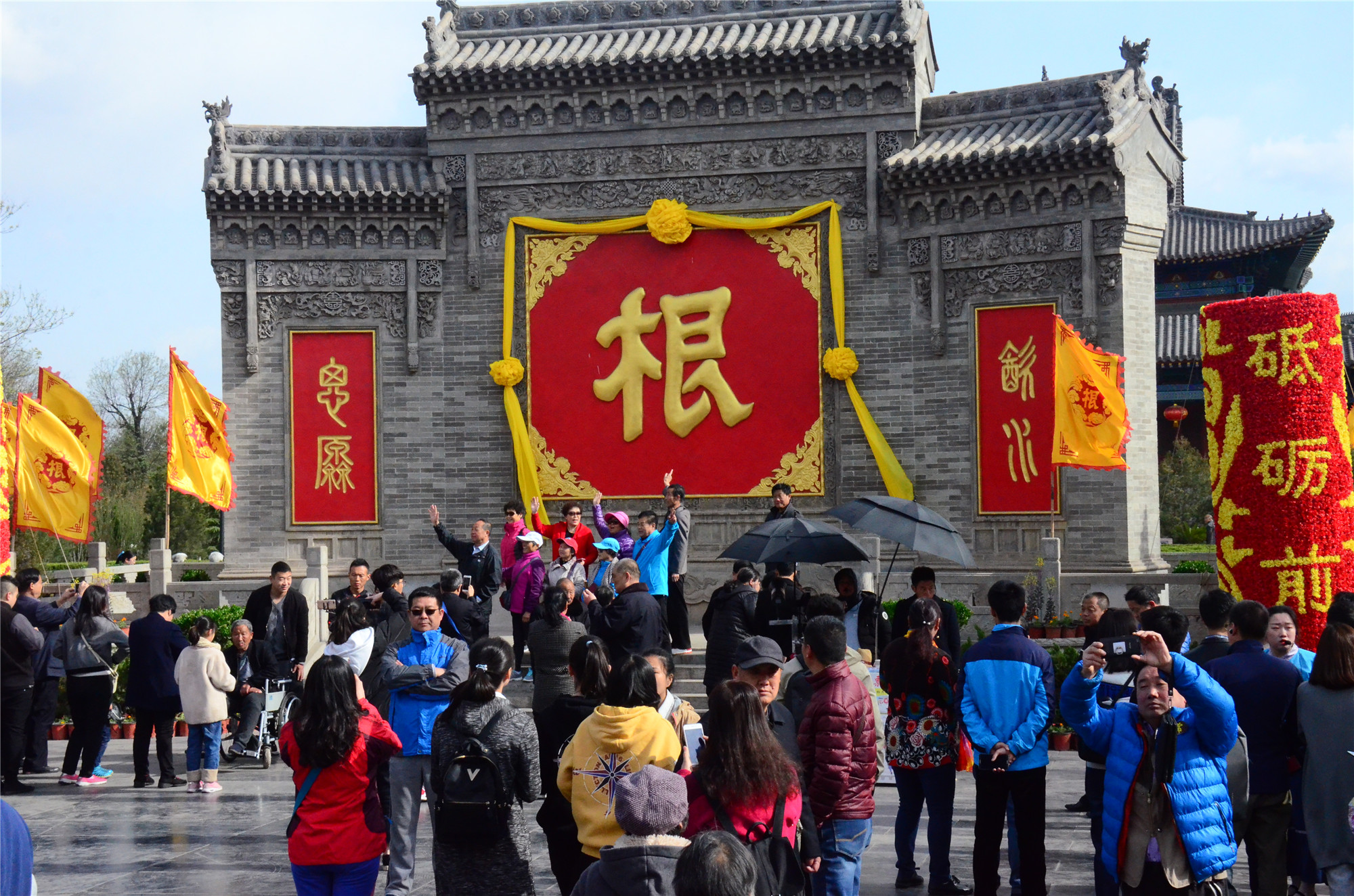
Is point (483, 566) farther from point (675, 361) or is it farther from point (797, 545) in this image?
point (675, 361)

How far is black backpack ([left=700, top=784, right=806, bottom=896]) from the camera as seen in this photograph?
13.9 ft

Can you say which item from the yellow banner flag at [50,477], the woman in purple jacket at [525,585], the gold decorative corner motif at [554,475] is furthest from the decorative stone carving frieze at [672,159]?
the woman in purple jacket at [525,585]

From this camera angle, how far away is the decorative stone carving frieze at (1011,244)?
15.9 meters

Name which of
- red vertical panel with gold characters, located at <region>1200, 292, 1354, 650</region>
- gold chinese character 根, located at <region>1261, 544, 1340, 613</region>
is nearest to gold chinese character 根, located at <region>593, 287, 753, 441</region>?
red vertical panel with gold characters, located at <region>1200, 292, 1354, 650</region>

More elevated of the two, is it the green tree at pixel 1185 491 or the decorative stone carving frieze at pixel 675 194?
the decorative stone carving frieze at pixel 675 194

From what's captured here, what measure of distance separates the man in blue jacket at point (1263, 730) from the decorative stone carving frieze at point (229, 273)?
1451 cm

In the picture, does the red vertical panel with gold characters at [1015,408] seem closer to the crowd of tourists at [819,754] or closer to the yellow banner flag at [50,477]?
the crowd of tourists at [819,754]

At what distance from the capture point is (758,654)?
519 centimetres

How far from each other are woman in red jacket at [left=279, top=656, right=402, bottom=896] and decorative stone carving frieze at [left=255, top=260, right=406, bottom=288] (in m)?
13.0

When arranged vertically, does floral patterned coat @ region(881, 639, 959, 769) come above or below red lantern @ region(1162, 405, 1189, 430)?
below

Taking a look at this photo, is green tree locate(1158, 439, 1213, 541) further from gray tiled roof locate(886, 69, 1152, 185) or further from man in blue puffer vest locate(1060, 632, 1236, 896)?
man in blue puffer vest locate(1060, 632, 1236, 896)

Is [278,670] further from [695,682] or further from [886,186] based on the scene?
[886,186]

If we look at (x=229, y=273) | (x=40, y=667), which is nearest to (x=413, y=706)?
(x=40, y=667)

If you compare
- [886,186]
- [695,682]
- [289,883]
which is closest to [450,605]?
[289,883]
